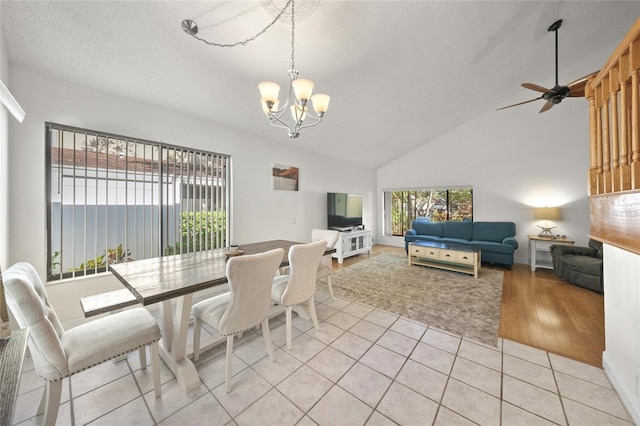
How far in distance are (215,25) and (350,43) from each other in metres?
1.31

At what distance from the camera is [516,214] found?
5043 millimetres

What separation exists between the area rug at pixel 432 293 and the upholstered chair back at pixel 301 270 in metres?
1.17

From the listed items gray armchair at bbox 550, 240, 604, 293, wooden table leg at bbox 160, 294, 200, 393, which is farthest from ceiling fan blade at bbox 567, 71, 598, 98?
wooden table leg at bbox 160, 294, 200, 393

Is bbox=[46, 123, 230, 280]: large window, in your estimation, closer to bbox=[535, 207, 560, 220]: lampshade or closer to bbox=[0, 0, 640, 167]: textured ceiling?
bbox=[0, 0, 640, 167]: textured ceiling

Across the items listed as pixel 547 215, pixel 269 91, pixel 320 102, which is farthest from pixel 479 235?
pixel 269 91

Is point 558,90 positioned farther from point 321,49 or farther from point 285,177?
point 285,177

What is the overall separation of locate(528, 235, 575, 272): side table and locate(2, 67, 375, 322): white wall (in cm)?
433

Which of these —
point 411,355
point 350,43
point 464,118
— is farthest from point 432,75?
point 411,355

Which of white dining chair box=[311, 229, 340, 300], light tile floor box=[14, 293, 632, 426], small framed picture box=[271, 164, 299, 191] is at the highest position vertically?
small framed picture box=[271, 164, 299, 191]

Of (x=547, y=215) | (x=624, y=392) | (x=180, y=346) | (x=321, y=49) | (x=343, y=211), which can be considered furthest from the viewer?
(x=343, y=211)

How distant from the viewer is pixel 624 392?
143 centimetres

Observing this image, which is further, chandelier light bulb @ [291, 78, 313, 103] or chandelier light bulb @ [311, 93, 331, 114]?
chandelier light bulb @ [311, 93, 331, 114]

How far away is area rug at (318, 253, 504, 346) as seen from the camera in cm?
244

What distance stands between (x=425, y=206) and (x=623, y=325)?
5.08 metres
